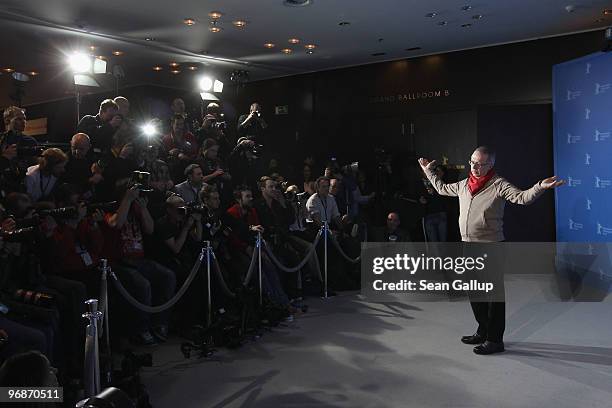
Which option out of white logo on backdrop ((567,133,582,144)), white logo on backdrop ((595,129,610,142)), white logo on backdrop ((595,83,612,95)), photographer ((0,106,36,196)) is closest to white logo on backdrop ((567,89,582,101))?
white logo on backdrop ((595,83,612,95))

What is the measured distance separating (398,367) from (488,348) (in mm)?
813

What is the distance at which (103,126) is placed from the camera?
5.57 meters

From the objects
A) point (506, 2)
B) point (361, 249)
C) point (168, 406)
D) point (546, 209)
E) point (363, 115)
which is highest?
point (506, 2)

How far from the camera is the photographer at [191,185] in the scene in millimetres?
5758

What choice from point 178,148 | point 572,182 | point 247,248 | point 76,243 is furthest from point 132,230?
point 572,182

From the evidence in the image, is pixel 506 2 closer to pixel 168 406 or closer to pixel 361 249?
pixel 361 249

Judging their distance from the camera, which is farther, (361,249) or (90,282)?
(361,249)

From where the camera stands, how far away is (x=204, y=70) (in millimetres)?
10641

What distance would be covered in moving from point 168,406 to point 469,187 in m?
2.86

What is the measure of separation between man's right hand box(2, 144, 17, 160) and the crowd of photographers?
13 millimetres

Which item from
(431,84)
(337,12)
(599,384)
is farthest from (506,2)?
(599,384)

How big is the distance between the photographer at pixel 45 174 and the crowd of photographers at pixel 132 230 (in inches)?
0.4

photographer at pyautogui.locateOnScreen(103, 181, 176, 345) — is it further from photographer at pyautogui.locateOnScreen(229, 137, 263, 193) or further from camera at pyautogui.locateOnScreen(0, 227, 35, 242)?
photographer at pyautogui.locateOnScreen(229, 137, 263, 193)

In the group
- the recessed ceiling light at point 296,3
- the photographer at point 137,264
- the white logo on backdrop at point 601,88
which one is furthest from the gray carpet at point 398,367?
the recessed ceiling light at point 296,3
